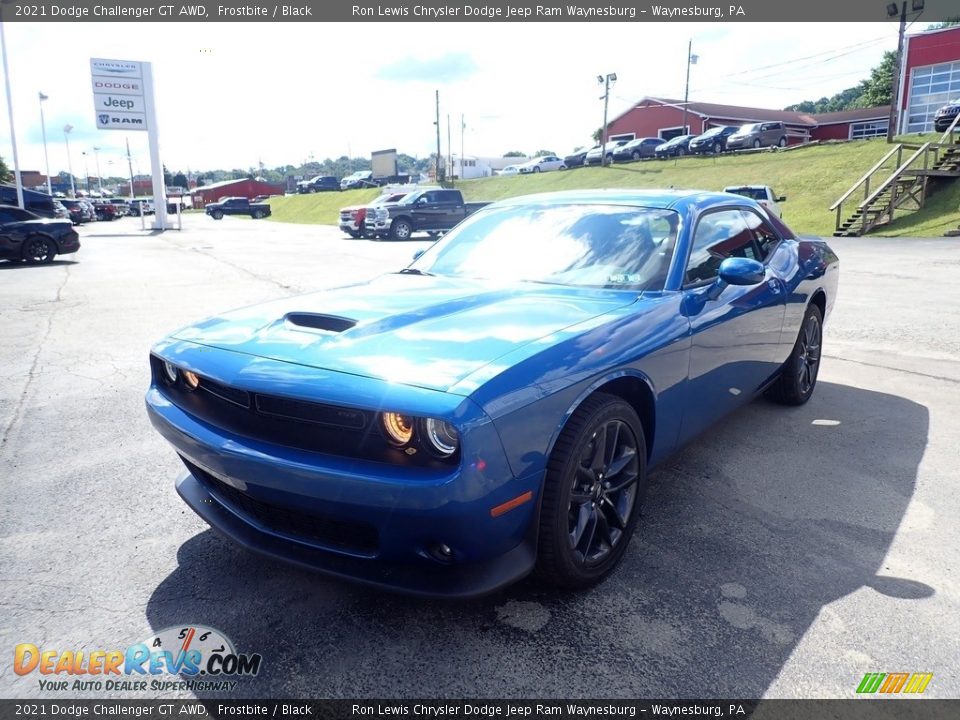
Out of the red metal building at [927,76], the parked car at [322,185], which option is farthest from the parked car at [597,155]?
the parked car at [322,185]

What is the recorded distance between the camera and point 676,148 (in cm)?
3928

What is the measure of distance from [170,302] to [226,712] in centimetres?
867

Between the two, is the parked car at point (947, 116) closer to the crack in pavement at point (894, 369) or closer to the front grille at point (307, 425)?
the crack in pavement at point (894, 369)

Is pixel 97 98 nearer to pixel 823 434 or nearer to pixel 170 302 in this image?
pixel 170 302

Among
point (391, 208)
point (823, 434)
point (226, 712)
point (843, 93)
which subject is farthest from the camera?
point (843, 93)

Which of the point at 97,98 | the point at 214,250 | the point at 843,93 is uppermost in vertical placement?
the point at 843,93

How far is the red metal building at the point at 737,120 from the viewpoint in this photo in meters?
52.2

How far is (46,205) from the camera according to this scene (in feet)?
99.5

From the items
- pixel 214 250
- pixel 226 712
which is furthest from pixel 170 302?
pixel 214 250

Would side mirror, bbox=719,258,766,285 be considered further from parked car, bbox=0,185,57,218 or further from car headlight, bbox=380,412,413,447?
parked car, bbox=0,185,57,218

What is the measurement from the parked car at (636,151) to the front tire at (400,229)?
74.8 ft

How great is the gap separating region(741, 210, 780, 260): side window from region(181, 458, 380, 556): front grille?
327 cm

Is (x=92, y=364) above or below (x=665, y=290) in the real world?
below

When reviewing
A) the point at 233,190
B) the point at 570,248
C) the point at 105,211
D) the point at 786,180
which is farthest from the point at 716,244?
the point at 233,190
